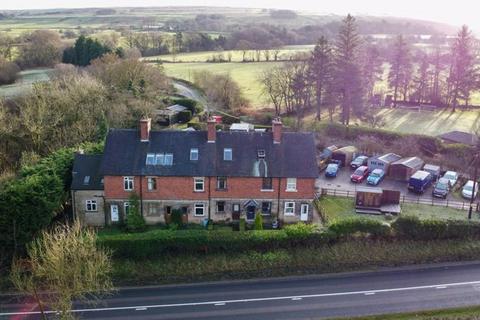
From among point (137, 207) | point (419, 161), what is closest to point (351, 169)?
point (419, 161)

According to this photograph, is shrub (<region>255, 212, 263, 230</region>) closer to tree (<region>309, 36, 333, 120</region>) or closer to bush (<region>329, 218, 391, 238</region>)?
bush (<region>329, 218, 391, 238</region>)

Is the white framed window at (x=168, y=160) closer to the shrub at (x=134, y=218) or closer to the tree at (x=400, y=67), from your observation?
the shrub at (x=134, y=218)

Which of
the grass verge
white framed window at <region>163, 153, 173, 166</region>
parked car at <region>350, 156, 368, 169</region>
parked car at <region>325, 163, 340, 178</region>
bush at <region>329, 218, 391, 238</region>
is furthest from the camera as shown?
parked car at <region>350, 156, 368, 169</region>

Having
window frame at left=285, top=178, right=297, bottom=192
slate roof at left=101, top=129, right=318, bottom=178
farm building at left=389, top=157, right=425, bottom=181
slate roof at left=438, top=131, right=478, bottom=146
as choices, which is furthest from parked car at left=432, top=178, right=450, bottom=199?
window frame at left=285, top=178, right=297, bottom=192

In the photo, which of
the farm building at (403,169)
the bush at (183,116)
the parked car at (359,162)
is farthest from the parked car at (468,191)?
the bush at (183,116)

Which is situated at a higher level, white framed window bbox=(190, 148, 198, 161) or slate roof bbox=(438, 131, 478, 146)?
white framed window bbox=(190, 148, 198, 161)

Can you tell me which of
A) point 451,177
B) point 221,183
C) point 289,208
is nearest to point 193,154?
point 221,183
